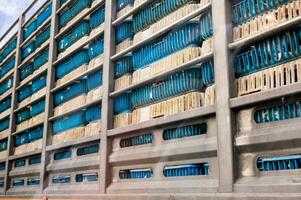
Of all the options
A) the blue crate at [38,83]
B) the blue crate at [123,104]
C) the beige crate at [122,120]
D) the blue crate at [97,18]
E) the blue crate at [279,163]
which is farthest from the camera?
the blue crate at [38,83]

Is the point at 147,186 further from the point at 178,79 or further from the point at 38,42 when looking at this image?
the point at 38,42

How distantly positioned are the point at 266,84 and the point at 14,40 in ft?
31.6

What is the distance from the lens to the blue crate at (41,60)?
9126mm

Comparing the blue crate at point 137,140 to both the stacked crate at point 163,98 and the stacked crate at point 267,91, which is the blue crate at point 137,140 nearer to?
the stacked crate at point 163,98

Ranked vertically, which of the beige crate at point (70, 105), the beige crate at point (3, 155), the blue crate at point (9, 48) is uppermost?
the blue crate at point (9, 48)

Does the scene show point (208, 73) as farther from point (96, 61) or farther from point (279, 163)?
point (96, 61)

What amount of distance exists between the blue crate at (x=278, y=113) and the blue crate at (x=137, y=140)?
1730 mm

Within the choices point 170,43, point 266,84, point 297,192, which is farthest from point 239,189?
point 170,43

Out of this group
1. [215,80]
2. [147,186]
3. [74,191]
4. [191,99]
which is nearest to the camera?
[215,80]

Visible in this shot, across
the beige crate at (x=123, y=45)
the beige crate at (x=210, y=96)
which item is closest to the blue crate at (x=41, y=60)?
the beige crate at (x=123, y=45)

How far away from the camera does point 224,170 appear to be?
3.75 m

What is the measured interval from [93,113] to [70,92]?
125 centimetres

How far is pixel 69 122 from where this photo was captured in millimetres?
7426

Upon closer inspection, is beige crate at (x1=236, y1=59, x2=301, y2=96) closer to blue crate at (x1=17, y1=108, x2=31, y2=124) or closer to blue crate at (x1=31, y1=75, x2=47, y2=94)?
blue crate at (x1=31, y1=75, x2=47, y2=94)
